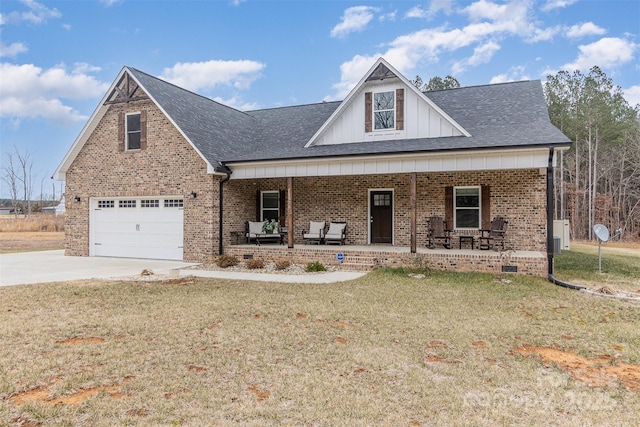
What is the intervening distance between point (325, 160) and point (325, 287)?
4.64m

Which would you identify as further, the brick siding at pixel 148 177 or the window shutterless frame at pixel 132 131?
the window shutterless frame at pixel 132 131

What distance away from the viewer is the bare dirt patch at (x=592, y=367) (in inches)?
168

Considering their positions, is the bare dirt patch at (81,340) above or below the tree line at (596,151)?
below

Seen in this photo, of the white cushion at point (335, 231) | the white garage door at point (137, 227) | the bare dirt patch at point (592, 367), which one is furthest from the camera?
the white garage door at point (137, 227)

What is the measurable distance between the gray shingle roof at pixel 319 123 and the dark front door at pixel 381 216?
201cm

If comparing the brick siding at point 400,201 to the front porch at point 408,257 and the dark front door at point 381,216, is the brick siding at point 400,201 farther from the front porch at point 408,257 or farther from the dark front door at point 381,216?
the front porch at point 408,257

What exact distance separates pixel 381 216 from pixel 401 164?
3007 mm

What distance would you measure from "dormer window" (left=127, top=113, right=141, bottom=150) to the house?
0.05 metres

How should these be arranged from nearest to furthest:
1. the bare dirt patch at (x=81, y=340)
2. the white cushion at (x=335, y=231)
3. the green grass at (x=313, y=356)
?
the green grass at (x=313, y=356), the bare dirt patch at (x=81, y=340), the white cushion at (x=335, y=231)

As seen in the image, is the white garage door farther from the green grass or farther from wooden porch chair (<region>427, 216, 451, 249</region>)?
wooden porch chair (<region>427, 216, 451, 249</region>)

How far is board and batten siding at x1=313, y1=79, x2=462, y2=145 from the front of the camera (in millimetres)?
12961

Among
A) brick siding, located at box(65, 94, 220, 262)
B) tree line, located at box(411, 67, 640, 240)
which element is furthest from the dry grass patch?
tree line, located at box(411, 67, 640, 240)

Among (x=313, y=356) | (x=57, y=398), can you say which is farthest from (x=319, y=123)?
(x=57, y=398)

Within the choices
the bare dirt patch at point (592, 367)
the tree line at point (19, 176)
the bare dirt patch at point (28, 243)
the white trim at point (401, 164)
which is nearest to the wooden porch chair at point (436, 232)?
the white trim at point (401, 164)
